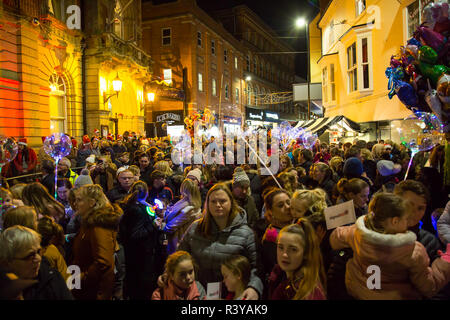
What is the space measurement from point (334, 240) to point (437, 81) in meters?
3.25

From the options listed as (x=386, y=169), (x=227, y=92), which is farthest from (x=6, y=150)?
(x=227, y=92)

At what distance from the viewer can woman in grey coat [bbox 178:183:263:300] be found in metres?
2.88

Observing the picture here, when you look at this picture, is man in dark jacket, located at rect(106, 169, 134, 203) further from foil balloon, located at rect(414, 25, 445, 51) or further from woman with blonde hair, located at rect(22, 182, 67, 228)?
foil balloon, located at rect(414, 25, 445, 51)

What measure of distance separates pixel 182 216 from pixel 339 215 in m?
1.95

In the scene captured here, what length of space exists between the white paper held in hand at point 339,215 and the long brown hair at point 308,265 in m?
0.30

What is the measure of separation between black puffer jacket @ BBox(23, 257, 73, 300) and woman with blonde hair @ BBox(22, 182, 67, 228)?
5.47 ft

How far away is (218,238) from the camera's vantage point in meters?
2.97

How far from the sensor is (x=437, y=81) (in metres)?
4.47

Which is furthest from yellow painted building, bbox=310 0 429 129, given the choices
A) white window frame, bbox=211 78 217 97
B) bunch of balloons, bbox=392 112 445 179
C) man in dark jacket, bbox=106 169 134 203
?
white window frame, bbox=211 78 217 97

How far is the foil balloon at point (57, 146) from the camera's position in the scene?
Answer: 5.98 metres

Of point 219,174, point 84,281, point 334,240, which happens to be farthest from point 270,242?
point 219,174

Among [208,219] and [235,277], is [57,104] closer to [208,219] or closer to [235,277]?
[208,219]

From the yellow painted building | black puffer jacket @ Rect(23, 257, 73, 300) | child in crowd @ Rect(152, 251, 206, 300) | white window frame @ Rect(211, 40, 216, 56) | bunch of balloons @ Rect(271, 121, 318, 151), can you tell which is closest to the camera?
black puffer jacket @ Rect(23, 257, 73, 300)
